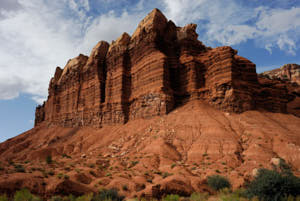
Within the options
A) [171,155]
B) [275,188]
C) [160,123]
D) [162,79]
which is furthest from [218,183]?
[162,79]

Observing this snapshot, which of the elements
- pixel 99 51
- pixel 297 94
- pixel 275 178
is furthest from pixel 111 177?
pixel 297 94

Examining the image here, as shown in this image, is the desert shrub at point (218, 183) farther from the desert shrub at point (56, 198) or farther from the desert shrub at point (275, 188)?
the desert shrub at point (56, 198)

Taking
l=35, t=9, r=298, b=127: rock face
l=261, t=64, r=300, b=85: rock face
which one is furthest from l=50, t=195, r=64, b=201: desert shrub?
l=261, t=64, r=300, b=85: rock face

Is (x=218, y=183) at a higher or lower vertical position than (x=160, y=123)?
lower

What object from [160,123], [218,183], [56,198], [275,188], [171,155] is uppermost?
[160,123]

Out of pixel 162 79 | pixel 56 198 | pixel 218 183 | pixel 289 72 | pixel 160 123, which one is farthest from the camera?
pixel 289 72

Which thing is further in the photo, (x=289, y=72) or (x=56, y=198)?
(x=289, y=72)

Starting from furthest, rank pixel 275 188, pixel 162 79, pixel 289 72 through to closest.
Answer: pixel 289 72, pixel 162 79, pixel 275 188

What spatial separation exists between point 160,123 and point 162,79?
7309mm

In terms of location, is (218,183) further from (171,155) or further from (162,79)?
(162,79)

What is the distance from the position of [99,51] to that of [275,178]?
43963 millimetres

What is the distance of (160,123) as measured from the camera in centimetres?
2895

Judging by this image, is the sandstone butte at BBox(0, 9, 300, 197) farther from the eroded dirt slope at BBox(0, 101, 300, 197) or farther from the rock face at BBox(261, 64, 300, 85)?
the rock face at BBox(261, 64, 300, 85)

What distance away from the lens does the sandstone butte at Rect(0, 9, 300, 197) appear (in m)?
15.5
